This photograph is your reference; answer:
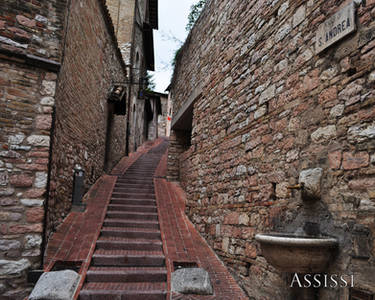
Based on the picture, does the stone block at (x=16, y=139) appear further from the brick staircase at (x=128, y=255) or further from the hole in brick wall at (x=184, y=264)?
the hole in brick wall at (x=184, y=264)

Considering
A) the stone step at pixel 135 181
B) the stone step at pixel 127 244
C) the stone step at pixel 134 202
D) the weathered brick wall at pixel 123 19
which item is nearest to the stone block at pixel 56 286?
the stone step at pixel 127 244

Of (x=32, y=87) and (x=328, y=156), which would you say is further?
(x=32, y=87)

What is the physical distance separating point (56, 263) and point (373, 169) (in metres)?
3.75

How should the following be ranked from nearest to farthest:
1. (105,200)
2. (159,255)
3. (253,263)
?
1. (253,263)
2. (159,255)
3. (105,200)

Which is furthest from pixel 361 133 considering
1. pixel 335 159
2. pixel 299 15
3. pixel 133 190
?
pixel 133 190

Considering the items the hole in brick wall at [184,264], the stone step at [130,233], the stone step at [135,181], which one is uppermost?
the stone step at [135,181]

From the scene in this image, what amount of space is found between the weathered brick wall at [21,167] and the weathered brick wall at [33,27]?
0.27 m

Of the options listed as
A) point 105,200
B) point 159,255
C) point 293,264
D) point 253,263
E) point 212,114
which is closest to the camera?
point 293,264

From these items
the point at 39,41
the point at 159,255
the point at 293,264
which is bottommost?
the point at 159,255

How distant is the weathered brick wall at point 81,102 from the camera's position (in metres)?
4.46

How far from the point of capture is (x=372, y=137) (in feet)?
6.91

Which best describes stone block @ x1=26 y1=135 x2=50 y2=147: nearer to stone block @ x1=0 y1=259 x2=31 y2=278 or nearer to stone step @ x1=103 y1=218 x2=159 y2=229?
stone block @ x1=0 y1=259 x2=31 y2=278

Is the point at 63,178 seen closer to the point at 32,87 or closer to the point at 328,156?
the point at 32,87

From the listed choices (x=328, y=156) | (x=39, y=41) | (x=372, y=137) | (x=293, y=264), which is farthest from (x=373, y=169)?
(x=39, y=41)
